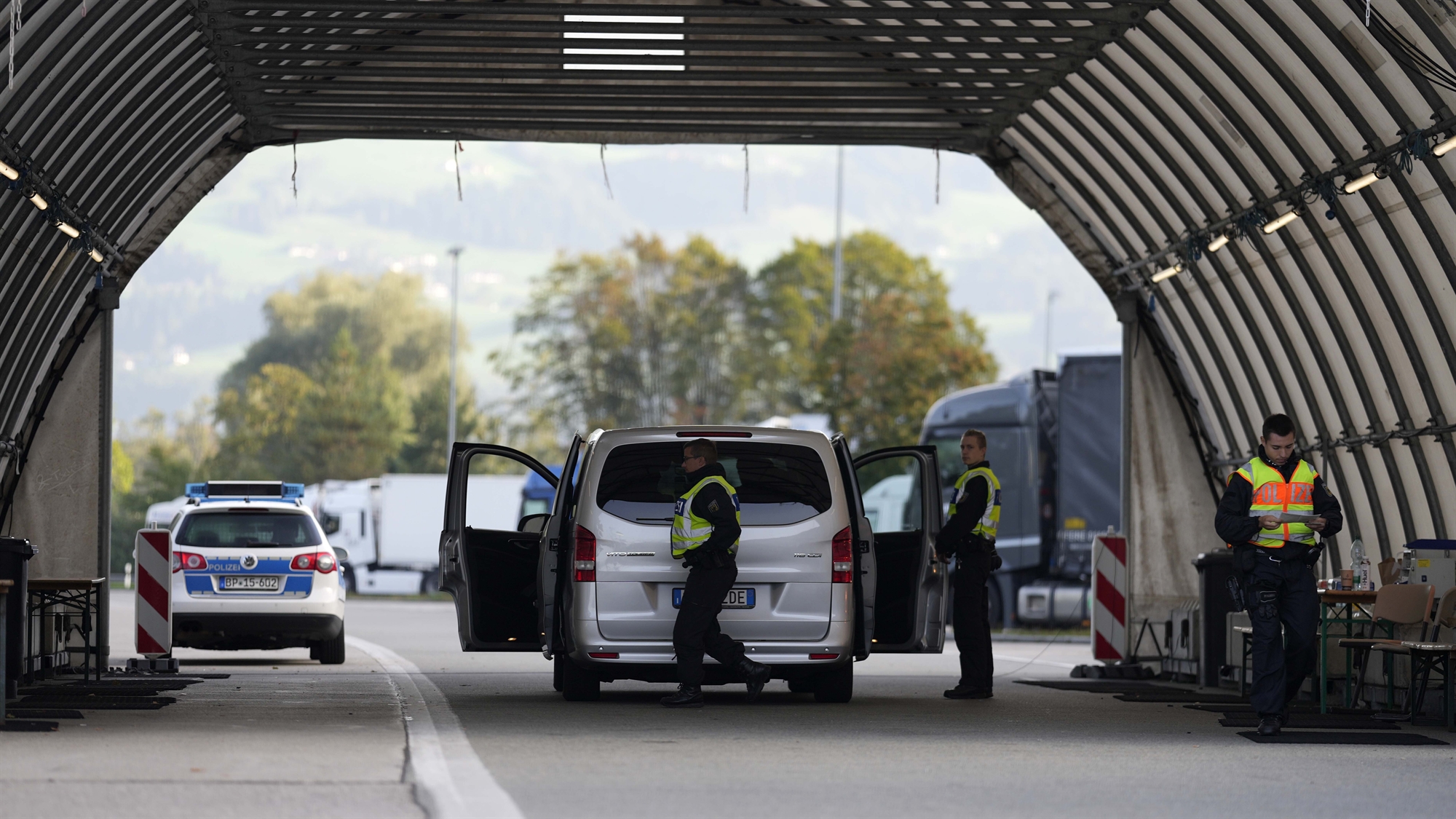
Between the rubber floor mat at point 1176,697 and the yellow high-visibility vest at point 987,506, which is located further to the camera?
the rubber floor mat at point 1176,697

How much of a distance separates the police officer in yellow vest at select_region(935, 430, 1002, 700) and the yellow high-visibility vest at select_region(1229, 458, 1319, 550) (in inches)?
107

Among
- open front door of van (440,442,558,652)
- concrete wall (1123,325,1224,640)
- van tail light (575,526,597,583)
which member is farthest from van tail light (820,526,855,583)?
concrete wall (1123,325,1224,640)

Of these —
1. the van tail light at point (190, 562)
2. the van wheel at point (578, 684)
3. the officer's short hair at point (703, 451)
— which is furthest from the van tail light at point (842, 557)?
the van tail light at point (190, 562)

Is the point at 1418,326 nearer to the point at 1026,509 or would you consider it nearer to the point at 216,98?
the point at 216,98

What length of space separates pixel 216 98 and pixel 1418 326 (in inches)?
342

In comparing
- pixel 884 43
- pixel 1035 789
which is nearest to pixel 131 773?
pixel 1035 789

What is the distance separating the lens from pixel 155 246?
17.0 metres

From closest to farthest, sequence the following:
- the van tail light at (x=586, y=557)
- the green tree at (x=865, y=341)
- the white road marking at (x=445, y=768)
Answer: the white road marking at (x=445, y=768)
the van tail light at (x=586, y=557)
the green tree at (x=865, y=341)

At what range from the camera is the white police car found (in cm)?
1748

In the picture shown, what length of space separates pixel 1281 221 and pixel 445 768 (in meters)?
7.82

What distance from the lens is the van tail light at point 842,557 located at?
1227cm

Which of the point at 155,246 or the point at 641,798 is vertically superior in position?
the point at 155,246

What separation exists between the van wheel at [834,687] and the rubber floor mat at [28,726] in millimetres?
4772

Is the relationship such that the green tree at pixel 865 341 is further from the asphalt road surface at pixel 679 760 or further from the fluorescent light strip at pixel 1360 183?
the asphalt road surface at pixel 679 760
